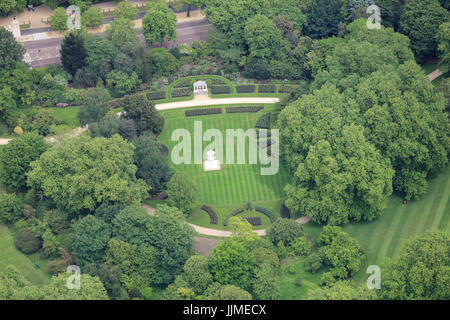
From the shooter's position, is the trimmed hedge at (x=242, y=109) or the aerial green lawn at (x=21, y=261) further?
the trimmed hedge at (x=242, y=109)

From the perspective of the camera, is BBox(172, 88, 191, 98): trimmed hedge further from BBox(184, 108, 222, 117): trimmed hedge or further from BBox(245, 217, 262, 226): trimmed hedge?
BBox(245, 217, 262, 226): trimmed hedge

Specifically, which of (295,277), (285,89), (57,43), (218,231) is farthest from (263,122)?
(57,43)

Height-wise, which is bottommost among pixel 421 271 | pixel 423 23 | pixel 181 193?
pixel 421 271

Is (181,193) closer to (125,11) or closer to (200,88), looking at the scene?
(200,88)

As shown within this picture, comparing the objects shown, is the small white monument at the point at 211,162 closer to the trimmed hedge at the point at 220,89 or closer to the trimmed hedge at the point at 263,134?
the trimmed hedge at the point at 263,134

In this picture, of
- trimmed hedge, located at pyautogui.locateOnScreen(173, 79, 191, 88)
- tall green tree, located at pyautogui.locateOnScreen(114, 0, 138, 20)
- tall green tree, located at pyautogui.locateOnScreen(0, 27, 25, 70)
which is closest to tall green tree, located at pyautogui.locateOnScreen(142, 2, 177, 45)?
tall green tree, located at pyautogui.locateOnScreen(114, 0, 138, 20)

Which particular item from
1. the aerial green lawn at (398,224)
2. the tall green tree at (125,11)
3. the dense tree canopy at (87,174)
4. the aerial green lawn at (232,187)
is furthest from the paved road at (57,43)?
Result: the aerial green lawn at (398,224)
